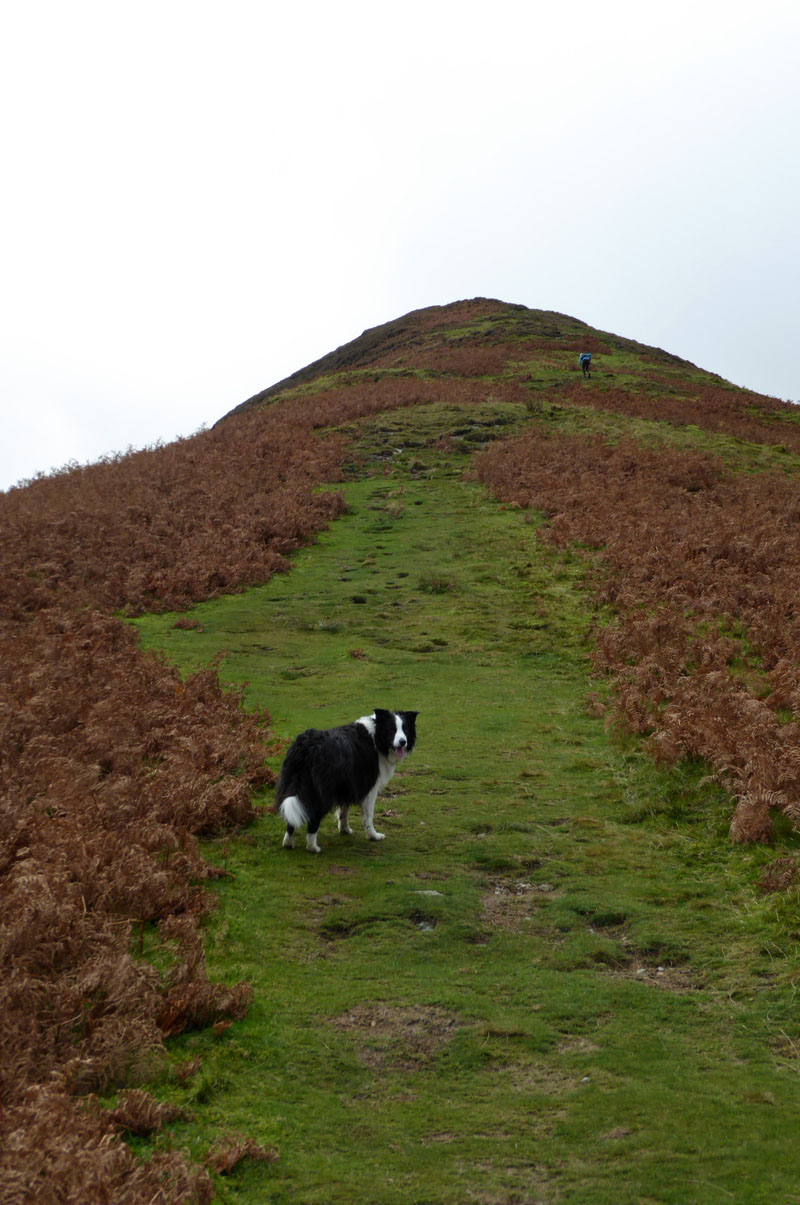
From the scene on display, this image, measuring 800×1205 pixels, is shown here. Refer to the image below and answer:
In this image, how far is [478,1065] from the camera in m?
6.25

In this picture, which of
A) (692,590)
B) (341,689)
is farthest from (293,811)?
(692,590)

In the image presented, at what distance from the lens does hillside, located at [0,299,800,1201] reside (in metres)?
5.89

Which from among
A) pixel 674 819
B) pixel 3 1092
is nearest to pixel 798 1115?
pixel 3 1092

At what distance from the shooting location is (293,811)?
9.72m

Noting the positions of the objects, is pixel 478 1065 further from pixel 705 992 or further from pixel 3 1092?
pixel 3 1092

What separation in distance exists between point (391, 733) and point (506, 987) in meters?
3.90

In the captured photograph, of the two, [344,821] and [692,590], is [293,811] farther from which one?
[692,590]

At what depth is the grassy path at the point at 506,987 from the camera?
5.20m

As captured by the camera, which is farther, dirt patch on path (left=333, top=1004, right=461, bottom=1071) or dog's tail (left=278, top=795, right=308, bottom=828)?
dog's tail (left=278, top=795, right=308, bottom=828)

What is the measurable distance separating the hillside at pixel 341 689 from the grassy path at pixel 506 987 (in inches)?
3.0

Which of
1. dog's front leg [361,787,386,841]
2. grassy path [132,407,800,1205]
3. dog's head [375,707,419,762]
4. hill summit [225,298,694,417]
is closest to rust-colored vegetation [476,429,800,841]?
grassy path [132,407,800,1205]

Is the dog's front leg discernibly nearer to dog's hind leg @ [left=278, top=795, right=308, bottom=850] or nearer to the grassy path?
the grassy path

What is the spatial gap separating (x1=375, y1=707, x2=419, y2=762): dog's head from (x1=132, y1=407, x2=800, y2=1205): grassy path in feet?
3.21

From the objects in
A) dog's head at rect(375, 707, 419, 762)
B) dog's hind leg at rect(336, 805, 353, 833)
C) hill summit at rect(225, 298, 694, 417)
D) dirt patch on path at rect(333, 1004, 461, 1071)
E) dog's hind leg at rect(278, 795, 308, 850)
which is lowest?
dirt patch on path at rect(333, 1004, 461, 1071)
